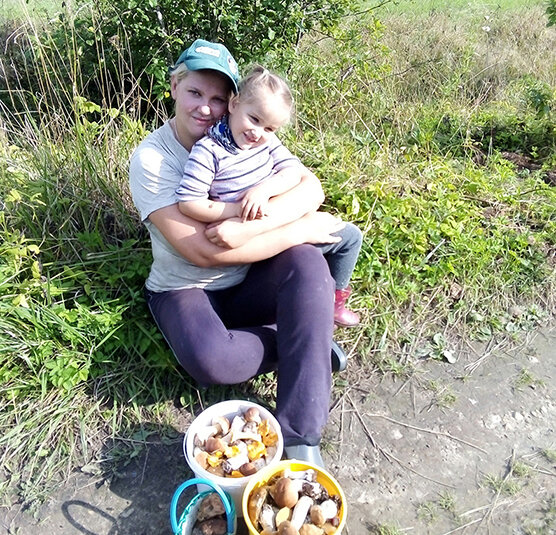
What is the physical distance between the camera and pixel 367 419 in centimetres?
236

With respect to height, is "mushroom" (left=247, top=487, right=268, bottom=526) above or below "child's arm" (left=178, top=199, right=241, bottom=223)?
below

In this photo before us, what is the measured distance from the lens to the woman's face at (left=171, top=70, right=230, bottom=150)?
2125 mm

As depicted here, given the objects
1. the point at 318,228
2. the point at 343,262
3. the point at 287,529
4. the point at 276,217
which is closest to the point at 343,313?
the point at 343,262

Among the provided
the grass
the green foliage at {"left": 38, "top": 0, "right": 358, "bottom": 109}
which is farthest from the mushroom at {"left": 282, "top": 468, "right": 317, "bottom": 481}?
the green foliage at {"left": 38, "top": 0, "right": 358, "bottom": 109}

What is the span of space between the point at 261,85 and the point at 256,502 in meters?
1.43

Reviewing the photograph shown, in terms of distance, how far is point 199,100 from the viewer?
2.15m

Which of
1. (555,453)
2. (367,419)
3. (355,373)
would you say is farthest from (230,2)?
(555,453)

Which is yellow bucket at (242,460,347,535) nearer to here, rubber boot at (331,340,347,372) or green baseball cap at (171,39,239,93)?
rubber boot at (331,340,347,372)

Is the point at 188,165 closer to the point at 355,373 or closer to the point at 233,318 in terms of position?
the point at 233,318

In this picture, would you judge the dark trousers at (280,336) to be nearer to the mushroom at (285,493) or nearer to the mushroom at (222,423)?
the mushroom at (222,423)

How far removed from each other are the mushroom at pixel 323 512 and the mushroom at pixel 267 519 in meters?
0.11

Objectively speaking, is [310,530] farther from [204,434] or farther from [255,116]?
[255,116]

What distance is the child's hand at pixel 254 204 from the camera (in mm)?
2109

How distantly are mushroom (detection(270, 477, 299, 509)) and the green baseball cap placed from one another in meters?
1.43
